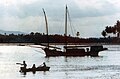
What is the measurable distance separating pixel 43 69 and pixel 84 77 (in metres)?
9.56

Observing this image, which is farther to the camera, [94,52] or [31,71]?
[94,52]

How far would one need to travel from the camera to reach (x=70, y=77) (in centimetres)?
6794

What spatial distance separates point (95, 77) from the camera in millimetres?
66938

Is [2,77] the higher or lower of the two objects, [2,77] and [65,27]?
the lower

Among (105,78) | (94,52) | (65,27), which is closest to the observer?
(105,78)

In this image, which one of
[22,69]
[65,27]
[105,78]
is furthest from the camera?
[65,27]

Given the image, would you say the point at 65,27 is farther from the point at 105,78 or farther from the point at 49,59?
the point at 105,78

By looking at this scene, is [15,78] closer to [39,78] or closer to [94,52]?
[39,78]

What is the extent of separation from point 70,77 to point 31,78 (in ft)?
18.9

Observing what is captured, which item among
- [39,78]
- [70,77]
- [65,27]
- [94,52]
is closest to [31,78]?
[39,78]

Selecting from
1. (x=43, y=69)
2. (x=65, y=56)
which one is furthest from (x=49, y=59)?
(x=43, y=69)

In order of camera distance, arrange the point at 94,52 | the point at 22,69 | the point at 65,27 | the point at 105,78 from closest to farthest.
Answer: the point at 105,78 < the point at 22,69 < the point at 65,27 < the point at 94,52

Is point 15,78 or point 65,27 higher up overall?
point 65,27

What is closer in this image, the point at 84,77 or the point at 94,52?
the point at 84,77
